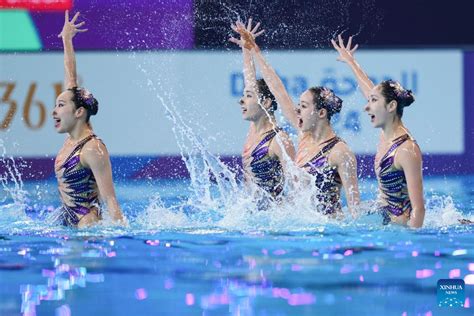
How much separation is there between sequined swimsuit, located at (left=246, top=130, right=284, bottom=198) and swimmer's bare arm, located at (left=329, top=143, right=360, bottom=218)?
662 mm

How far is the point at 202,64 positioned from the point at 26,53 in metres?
1.71

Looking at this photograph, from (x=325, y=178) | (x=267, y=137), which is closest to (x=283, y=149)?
(x=267, y=137)

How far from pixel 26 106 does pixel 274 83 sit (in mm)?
4199

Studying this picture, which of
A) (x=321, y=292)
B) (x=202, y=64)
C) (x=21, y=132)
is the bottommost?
(x=321, y=292)

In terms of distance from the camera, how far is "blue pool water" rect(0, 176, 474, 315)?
3.62 metres

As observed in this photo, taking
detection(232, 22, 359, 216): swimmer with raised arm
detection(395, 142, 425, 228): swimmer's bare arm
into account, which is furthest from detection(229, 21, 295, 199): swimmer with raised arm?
detection(395, 142, 425, 228): swimmer's bare arm

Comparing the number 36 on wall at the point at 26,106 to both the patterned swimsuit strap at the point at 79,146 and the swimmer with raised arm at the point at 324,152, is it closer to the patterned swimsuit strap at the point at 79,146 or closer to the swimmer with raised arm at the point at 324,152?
the swimmer with raised arm at the point at 324,152

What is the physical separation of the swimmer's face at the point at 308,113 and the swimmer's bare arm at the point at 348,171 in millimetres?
206

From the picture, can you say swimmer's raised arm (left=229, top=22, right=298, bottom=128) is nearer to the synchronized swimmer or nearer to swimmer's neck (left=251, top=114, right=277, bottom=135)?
the synchronized swimmer

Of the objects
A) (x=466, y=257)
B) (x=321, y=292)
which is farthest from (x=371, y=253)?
(x=321, y=292)

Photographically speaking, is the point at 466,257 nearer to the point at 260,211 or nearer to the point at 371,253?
the point at 371,253

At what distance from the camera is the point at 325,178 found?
5578mm

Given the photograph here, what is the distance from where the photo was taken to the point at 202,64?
32.6 ft

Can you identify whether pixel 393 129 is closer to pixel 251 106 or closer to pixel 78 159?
pixel 251 106
